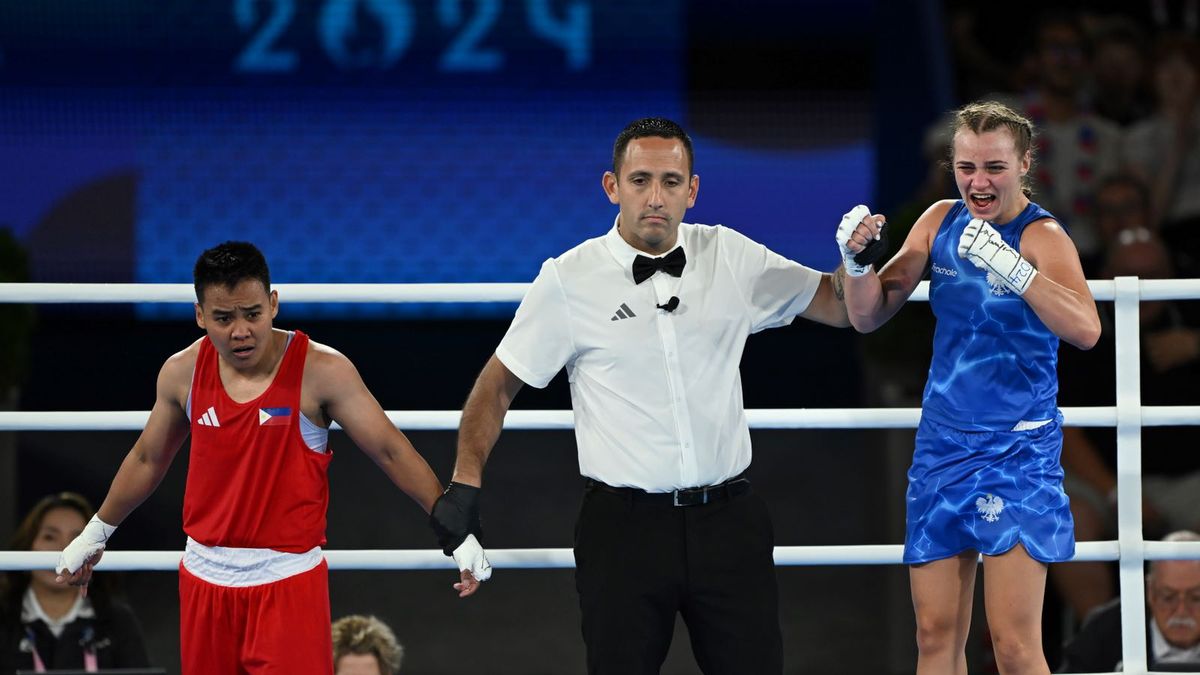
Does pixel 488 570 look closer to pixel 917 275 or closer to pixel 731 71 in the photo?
pixel 917 275

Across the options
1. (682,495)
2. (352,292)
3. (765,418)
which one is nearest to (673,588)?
(682,495)

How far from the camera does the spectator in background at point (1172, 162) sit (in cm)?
638

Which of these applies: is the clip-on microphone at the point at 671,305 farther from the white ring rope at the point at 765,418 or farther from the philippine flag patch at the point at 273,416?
the philippine flag patch at the point at 273,416

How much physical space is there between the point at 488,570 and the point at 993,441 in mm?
938

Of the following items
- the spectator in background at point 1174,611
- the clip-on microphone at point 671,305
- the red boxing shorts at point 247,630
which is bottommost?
the spectator in background at point 1174,611

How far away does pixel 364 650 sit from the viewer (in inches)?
132

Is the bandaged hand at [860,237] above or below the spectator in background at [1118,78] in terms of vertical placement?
below

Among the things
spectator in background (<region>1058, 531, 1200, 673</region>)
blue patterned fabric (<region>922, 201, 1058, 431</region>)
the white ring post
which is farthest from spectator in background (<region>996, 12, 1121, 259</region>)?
blue patterned fabric (<region>922, 201, 1058, 431</region>)

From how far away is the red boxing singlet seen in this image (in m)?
2.60

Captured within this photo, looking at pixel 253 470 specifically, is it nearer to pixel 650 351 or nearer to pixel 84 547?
pixel 84 547

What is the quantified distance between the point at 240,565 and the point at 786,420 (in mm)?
1158

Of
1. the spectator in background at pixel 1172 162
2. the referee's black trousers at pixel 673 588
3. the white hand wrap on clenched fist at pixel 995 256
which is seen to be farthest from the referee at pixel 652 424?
the spectator in background at pixel 1172 162

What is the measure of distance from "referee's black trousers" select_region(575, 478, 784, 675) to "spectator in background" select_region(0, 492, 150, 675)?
5.54 ft

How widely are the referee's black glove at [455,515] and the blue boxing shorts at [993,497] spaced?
31.7 inches
